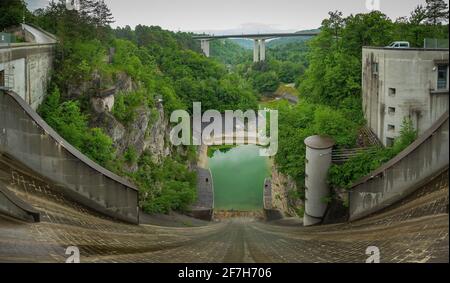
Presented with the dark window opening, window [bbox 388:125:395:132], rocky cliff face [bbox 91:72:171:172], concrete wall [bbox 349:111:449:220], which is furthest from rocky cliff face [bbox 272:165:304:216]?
the dark window opening

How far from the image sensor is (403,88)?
682 inches

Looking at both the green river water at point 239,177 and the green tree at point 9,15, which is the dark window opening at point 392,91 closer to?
the green river water at point 239,177

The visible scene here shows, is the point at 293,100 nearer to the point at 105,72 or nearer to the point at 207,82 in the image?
the point at 207,82

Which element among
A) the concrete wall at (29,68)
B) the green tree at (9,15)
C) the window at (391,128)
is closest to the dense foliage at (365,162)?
the window at (391,128)

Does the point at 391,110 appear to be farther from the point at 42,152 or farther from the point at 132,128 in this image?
the point at 132,128

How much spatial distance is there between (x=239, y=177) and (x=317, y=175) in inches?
812

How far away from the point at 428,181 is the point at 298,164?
1059 centimetres

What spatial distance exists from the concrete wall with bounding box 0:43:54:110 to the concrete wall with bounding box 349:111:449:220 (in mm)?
12057

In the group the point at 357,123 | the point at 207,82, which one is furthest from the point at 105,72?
the point at 207,82

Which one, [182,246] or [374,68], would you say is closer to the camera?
[182,246]

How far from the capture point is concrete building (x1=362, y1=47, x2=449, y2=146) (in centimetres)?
1513

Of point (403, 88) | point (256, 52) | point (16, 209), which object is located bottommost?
point (16, 209)

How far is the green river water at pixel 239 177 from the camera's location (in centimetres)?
3434

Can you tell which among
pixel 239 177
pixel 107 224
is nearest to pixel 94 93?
pixel 107 224
